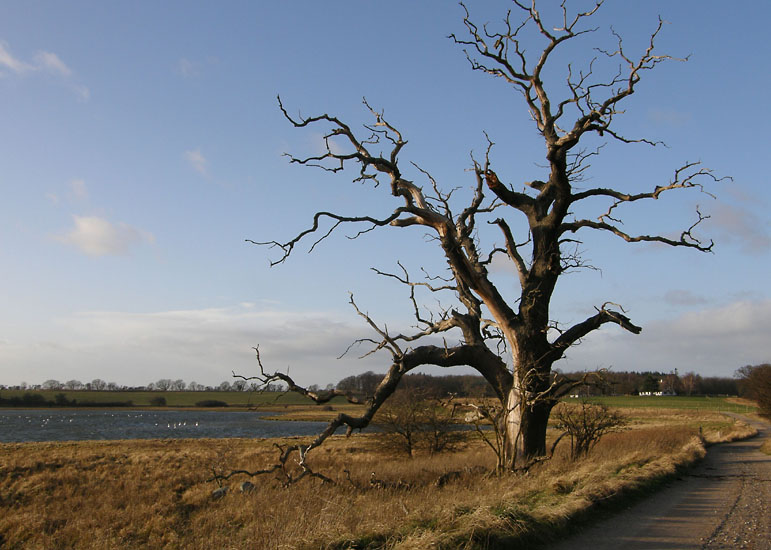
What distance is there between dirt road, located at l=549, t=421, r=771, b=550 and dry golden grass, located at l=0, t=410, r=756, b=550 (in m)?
0.43

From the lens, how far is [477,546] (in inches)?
241

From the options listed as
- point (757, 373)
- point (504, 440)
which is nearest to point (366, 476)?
point (504, 440)

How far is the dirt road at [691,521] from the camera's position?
6.93 meters

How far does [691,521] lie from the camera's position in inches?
325

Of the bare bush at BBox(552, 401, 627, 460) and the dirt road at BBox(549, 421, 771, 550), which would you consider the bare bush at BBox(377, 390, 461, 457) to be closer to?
the bare bush at BBox(552, 401, 627, 460)

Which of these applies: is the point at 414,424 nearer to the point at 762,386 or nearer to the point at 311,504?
the point at 311,504

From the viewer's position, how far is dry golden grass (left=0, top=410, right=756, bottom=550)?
6.54 m

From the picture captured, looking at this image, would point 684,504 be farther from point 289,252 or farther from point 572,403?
point 572,403

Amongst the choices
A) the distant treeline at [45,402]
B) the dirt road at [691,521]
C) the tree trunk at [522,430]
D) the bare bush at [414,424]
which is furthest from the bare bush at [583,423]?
the distant treeline at [45,402]

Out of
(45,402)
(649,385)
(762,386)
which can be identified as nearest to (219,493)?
(762,386)

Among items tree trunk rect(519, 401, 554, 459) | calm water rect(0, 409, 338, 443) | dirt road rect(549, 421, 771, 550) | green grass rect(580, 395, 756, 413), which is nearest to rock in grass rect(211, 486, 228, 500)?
tree trunk rect(519, 401, 554, 459)

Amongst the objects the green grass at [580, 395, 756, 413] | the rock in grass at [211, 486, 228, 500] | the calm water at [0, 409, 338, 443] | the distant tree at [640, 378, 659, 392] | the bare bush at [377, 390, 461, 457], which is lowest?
the calm water at [0, 409, 338, 443]

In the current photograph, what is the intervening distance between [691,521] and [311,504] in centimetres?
565

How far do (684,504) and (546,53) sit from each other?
9482mm
